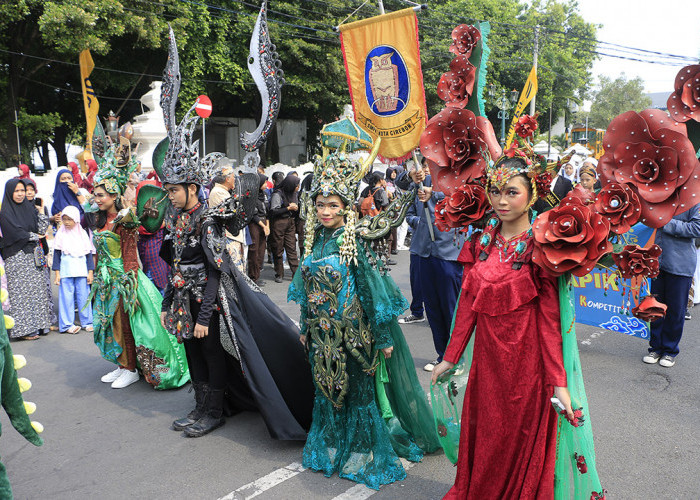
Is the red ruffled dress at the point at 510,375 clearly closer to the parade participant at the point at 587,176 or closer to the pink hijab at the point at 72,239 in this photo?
the parade participant at the point at 587,176

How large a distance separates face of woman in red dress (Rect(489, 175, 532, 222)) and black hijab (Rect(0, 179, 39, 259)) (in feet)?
20.4

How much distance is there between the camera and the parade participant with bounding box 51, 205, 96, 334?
7.14m

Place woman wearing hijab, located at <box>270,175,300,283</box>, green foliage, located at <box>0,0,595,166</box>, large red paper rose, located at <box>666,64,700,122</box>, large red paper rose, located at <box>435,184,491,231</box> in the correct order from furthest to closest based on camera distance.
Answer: green foliage, located at <box>0,0,595,166</box>, woman wearing hijab, located at <box>270,175,300,283</box>, large red paper rose, located at <box>435,184,491,231</box>, large red paper rose, located at <box>666,64,700,122</box>

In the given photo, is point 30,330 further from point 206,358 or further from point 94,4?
point 94,4

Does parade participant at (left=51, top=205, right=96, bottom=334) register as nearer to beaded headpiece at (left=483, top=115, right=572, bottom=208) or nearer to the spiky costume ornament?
the spiky costume ornament

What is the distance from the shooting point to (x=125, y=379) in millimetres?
5375

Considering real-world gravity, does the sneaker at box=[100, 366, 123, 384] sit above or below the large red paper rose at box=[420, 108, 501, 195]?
below

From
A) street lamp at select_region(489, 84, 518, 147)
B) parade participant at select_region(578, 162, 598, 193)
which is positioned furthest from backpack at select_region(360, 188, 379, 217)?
parade participant at select_region(578, 162, 598, 193)

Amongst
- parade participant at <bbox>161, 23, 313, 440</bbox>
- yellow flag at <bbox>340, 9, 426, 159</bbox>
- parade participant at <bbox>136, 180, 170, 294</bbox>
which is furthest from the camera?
parade participant at <bbox>136, 180, 170, 294</bbox>

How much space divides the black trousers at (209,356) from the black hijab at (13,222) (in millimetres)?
3847

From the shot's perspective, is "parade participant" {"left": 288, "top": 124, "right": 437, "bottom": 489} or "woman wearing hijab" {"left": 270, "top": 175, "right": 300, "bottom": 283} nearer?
"parade participant" {"left": 288, "top": 124, "right": 437, "bottom": 489}

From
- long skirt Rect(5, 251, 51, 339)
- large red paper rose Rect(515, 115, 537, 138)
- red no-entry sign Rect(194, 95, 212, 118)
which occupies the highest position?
red no-entry sign Rect(194, 95, 212, 118)

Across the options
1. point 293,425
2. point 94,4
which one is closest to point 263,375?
point 293,425

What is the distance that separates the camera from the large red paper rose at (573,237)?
2273mm
